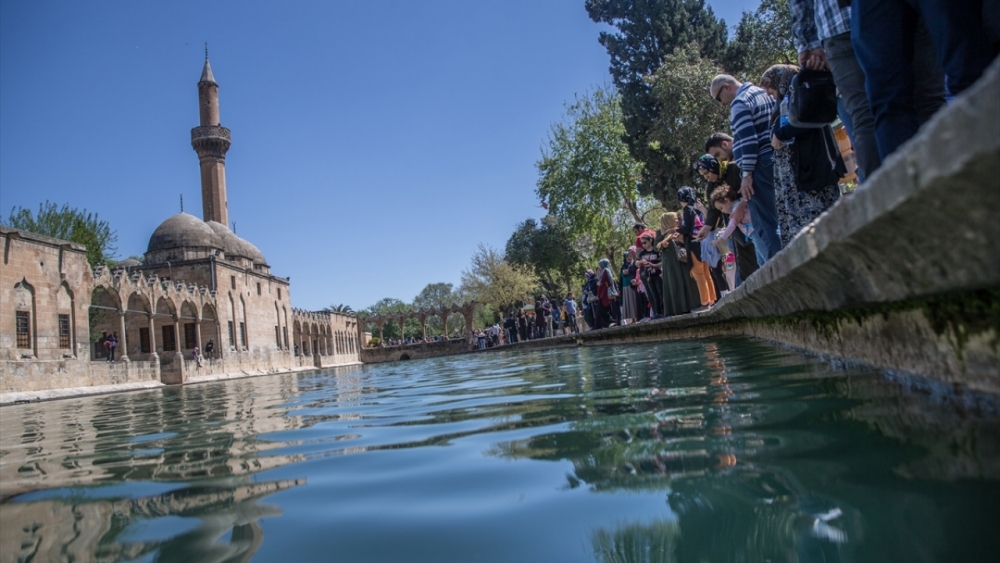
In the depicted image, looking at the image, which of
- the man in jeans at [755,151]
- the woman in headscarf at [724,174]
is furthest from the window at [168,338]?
the man in jeans at [755,151]

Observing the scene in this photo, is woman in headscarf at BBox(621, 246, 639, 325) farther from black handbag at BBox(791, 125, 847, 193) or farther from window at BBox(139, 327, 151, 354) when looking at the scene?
window at BBox(139, 327, 151, 354)

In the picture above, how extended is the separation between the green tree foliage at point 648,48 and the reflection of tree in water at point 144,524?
854 inches

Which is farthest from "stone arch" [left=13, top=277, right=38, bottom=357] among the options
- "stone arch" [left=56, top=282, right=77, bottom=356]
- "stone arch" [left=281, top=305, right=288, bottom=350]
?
"stone arch" [left=281, top=305, right=288, bottom=350]

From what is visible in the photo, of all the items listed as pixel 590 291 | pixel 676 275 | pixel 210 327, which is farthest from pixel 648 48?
pixel 210 327

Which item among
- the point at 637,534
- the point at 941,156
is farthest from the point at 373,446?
the point at 941,156

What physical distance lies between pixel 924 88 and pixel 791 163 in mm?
1353

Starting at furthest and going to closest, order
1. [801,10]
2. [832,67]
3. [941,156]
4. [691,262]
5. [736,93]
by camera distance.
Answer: [691,262]
[736,93]
[801,10]
[832,67]
[941,156]

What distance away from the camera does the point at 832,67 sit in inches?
140

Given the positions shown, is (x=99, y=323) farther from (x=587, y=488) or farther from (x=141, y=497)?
(x=587, y=488)

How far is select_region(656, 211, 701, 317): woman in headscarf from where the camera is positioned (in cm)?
845

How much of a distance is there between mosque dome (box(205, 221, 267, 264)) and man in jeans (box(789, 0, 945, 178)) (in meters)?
43.8

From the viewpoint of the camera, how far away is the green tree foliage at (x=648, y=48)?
2319cm

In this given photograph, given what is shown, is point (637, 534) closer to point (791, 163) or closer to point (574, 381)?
point (574, 381)

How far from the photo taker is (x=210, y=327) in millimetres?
35688
